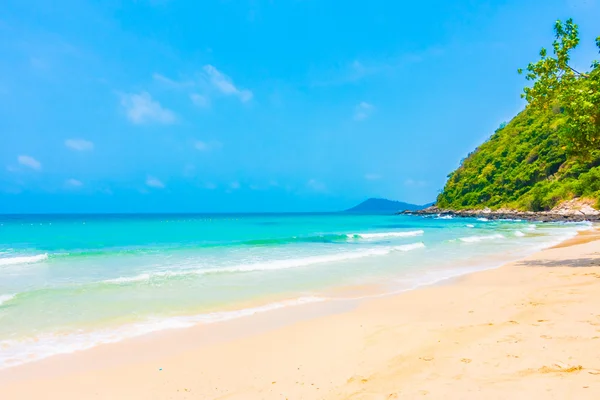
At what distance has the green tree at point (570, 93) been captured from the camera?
12172mm

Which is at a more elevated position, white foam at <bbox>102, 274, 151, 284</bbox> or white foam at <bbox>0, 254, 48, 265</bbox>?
white foam at <bbox>0, 254, 48, 265</bbox>

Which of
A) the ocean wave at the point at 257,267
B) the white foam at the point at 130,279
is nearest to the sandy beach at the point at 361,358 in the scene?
the white foam at the point at 130,279

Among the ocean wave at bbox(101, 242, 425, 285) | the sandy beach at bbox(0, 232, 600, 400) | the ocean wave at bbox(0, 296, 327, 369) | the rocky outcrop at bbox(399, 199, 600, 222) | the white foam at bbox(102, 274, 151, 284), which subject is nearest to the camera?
the sandy beach at bbox(0, 232, 600, 400)

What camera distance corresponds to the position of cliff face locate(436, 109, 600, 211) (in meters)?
65.2

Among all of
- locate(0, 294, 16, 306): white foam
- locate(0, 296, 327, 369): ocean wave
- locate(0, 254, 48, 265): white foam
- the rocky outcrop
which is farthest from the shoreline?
the rocky outcrop

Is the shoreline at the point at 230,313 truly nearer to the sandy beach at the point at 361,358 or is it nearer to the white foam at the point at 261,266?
the sandy beach at the point at 361,358

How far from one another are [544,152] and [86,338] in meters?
94.3

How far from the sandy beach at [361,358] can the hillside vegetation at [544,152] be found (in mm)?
6668

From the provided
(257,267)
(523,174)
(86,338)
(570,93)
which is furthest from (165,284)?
(523,174)

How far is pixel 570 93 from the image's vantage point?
12.6 metres

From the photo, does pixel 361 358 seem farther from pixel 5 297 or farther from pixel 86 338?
pixel 5 297

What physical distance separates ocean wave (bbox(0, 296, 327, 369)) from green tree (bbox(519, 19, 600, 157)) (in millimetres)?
12234

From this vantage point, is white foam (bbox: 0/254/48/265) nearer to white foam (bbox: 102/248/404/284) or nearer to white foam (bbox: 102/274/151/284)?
white foam (bbox: 102/274/151/284)

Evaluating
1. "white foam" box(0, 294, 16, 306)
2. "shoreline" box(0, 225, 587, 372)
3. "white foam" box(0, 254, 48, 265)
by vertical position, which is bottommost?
"shoreline" box(0, 225, 587, 372)
